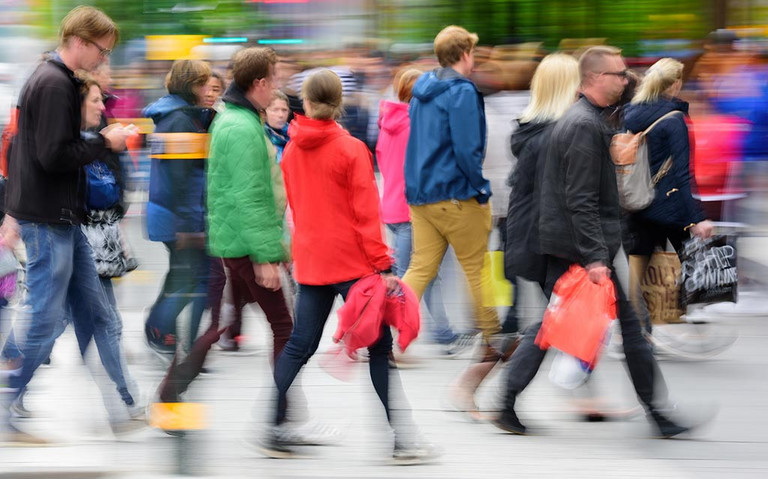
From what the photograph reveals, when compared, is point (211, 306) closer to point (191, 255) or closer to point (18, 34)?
point (191, 255)

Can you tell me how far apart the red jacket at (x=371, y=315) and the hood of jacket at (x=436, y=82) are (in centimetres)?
172

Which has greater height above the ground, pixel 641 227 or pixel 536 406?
pixel 641 227

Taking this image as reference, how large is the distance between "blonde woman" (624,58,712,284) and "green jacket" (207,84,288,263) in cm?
255

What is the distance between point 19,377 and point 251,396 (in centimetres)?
147

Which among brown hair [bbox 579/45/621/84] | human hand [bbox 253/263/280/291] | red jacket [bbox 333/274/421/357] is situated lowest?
red jacket [bbox 333/274/421/357]

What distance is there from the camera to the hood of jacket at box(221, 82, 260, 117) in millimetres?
5320

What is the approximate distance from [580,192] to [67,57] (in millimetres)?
2274

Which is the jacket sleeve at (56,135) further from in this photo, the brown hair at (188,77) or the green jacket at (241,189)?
the brown hair at (188,77)

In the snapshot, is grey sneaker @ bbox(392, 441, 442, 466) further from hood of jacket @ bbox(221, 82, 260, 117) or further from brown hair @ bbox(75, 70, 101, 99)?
brown hair @ bbox(75, 70, 101, 99)

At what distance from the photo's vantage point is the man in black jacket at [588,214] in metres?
5.29

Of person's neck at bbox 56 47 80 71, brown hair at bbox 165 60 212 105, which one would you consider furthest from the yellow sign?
brown hair at bbox 165 60 212 105

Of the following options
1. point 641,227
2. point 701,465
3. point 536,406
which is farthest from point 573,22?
point 701,465

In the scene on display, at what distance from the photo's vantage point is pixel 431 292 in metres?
7.52

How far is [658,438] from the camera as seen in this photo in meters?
5.60
